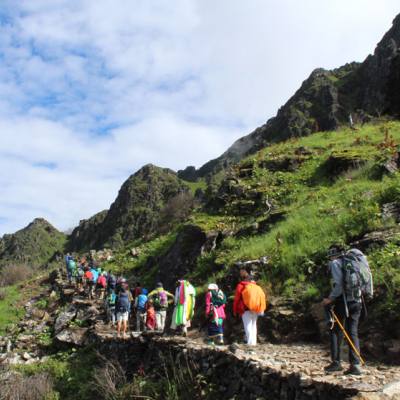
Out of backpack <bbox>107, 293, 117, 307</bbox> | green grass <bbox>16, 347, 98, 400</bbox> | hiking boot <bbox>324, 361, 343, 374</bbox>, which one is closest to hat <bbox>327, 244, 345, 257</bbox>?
hiking boot <bbox>324, 361, 343, 374</bbox>

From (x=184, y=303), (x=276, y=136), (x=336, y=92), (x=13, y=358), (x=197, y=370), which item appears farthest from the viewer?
(x=336, y=92)

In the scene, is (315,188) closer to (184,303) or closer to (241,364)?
(184,303)

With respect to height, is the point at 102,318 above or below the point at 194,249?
below

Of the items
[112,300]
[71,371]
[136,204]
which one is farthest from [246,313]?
[136,204]

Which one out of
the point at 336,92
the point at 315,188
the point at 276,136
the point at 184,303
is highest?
the point at 336,92

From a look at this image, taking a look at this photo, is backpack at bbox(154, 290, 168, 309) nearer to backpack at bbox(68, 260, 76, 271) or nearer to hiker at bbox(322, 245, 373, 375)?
hiker at bbox(322, 245, 373, 375)

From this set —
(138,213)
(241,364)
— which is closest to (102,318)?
(241,364)

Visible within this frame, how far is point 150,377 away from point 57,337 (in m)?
7.47

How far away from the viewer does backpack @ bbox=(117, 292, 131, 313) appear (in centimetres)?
1371

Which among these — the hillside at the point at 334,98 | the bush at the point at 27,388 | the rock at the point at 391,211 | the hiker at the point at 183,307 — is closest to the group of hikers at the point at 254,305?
the hiker at the point at 183,307

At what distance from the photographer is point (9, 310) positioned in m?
25.0

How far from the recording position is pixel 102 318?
56.2 ft

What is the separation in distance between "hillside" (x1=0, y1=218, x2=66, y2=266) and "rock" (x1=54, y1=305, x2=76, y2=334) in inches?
2423

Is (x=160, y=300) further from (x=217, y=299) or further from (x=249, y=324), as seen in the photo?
(x=249, y=324)
